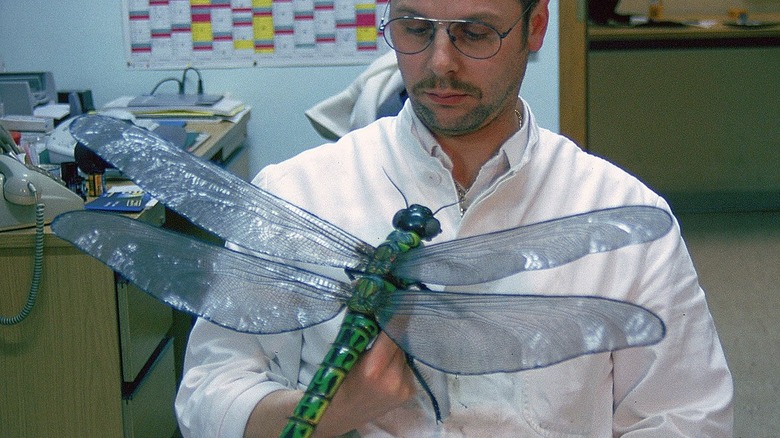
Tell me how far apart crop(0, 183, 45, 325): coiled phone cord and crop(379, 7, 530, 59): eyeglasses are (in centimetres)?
109

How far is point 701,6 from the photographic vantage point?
5.40 m

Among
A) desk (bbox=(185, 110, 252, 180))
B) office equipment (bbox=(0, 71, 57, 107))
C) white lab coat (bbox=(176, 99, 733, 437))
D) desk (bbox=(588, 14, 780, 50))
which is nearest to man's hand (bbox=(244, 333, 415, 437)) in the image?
white lab coat (bbox=(176, 99, 733, 437))

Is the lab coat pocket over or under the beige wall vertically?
under

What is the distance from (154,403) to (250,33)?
4.93ft

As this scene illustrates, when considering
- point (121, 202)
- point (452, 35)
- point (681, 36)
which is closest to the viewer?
point (452, 35)

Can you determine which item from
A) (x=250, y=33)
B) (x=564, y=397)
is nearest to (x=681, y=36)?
(x=250, y=33)

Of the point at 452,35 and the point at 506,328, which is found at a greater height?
the point at 452,35

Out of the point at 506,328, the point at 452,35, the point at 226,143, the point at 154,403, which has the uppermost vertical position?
the point at 452,35

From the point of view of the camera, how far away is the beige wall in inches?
211

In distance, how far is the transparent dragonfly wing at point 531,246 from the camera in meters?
0.85

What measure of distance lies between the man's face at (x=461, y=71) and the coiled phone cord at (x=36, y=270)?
3.50 ft

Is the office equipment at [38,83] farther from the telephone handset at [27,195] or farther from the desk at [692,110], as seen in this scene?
the desk at [692,110]

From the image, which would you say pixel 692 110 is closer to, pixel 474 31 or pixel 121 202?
pixel 121 202

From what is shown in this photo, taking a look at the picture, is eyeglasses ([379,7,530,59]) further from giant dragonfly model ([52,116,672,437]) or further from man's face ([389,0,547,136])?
giant dragonfly model ([52,116,672,437])
